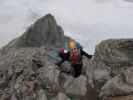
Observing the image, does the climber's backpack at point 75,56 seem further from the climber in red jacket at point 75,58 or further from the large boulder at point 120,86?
the large boulder at point 120,86

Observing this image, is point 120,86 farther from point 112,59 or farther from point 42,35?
point 42,35

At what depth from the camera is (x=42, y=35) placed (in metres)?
26.0

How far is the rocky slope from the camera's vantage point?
16703 mm

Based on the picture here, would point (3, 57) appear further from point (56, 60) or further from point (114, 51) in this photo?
point (114, 51)

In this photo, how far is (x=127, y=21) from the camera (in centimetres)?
7856

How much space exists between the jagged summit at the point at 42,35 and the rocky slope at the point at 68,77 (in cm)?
292

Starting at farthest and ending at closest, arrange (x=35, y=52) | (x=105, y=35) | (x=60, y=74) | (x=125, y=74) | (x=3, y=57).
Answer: (x=105, y=35), (x=3, y=57), (x=35, y=52), (x=60, y=74), (x=125, y=74)

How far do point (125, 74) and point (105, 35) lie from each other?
198 ft

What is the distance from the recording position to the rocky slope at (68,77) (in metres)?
16.7

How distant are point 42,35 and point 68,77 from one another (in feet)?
26.2

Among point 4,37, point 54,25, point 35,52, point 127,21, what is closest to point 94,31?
point 127,21

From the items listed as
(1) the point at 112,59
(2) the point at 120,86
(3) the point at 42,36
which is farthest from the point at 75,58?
(3) the point at 42,36

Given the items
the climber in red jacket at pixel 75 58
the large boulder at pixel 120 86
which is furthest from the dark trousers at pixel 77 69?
the large boulder at pixel 120 86

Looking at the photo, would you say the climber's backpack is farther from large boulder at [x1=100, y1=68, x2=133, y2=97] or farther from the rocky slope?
large boulder at [x1=100, y1=68, x2=133, y2=97]
